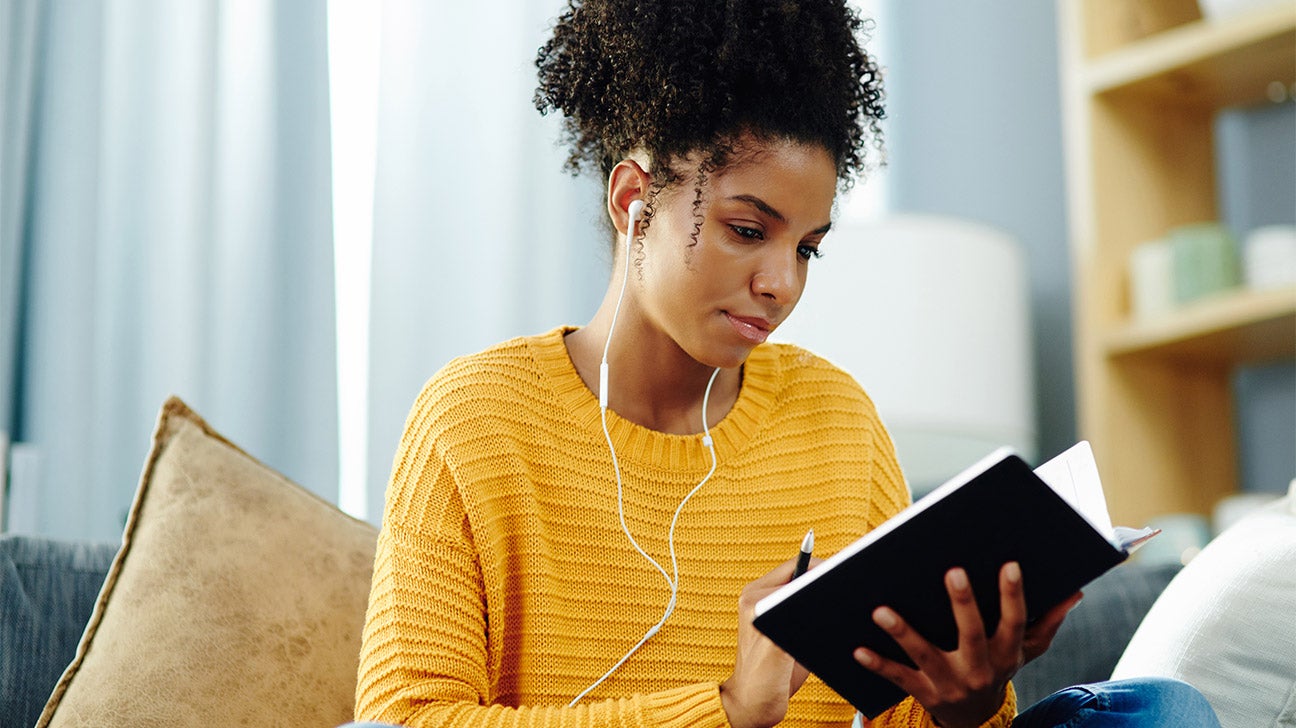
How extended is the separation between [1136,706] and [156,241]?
1.39m

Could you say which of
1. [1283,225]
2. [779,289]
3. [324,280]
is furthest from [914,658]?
[1283,225]

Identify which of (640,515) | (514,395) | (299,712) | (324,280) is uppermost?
(324,280)

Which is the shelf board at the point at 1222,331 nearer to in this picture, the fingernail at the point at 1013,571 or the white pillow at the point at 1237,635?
the white pillow at the point at 1237,635

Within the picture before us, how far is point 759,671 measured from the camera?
0.97 meters

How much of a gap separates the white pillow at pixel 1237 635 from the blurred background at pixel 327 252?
0.69 m

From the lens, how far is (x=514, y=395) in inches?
48.6

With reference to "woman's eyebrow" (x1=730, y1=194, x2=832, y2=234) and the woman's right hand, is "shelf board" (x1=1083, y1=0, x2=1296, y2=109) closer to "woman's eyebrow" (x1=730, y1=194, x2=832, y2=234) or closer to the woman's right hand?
"woman's eyebrow" (x1=730, y1=194, x2=832, y2=234)

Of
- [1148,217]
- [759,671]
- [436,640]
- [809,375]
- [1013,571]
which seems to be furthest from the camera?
[1148,217]

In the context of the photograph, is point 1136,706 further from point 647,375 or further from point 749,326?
point 647,375

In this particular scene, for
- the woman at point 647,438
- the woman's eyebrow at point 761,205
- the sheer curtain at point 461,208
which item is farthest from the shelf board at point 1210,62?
the woman's eyebrow at point 761,205

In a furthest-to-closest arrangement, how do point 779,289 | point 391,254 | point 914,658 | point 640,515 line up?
point 391,254
point 640,515
point 779,289
point 914,658

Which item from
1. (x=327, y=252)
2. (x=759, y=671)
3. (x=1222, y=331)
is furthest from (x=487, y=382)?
(x=1222, y=331)

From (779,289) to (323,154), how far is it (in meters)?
1.02

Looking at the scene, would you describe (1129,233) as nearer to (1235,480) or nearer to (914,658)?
(1235,480)
